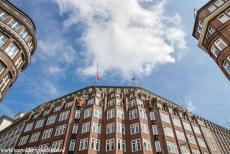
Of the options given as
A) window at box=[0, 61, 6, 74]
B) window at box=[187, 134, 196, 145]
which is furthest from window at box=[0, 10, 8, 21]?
window at box=[187, 134, 196, 145]

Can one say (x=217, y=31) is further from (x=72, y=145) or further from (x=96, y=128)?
(x=72, y=145)

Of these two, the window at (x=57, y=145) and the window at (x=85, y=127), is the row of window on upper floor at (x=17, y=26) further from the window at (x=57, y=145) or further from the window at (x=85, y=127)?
the window at (x=57, y=145)

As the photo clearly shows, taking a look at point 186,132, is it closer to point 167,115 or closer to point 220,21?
point 167,115

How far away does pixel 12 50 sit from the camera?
3083 centimetres

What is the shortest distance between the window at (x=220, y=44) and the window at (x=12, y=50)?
32.4 meters

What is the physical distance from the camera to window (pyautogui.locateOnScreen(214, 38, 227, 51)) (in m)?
31.9

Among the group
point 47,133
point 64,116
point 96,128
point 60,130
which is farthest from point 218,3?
point 47,133

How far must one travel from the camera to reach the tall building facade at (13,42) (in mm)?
29141

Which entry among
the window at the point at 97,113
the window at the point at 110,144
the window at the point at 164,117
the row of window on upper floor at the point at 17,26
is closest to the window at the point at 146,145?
the window at the point at 110,144

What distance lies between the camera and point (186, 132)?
52.1m

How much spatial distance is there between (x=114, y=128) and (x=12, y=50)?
2641cm

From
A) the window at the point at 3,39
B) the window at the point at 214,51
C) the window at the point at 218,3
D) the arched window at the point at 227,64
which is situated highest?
the window at the point at 218,3

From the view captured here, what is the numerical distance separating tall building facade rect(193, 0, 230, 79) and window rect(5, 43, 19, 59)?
31.4 m

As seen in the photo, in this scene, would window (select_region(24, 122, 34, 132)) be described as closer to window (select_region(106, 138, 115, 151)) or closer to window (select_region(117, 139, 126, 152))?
window (select_region(106, 138, 115, 151))
